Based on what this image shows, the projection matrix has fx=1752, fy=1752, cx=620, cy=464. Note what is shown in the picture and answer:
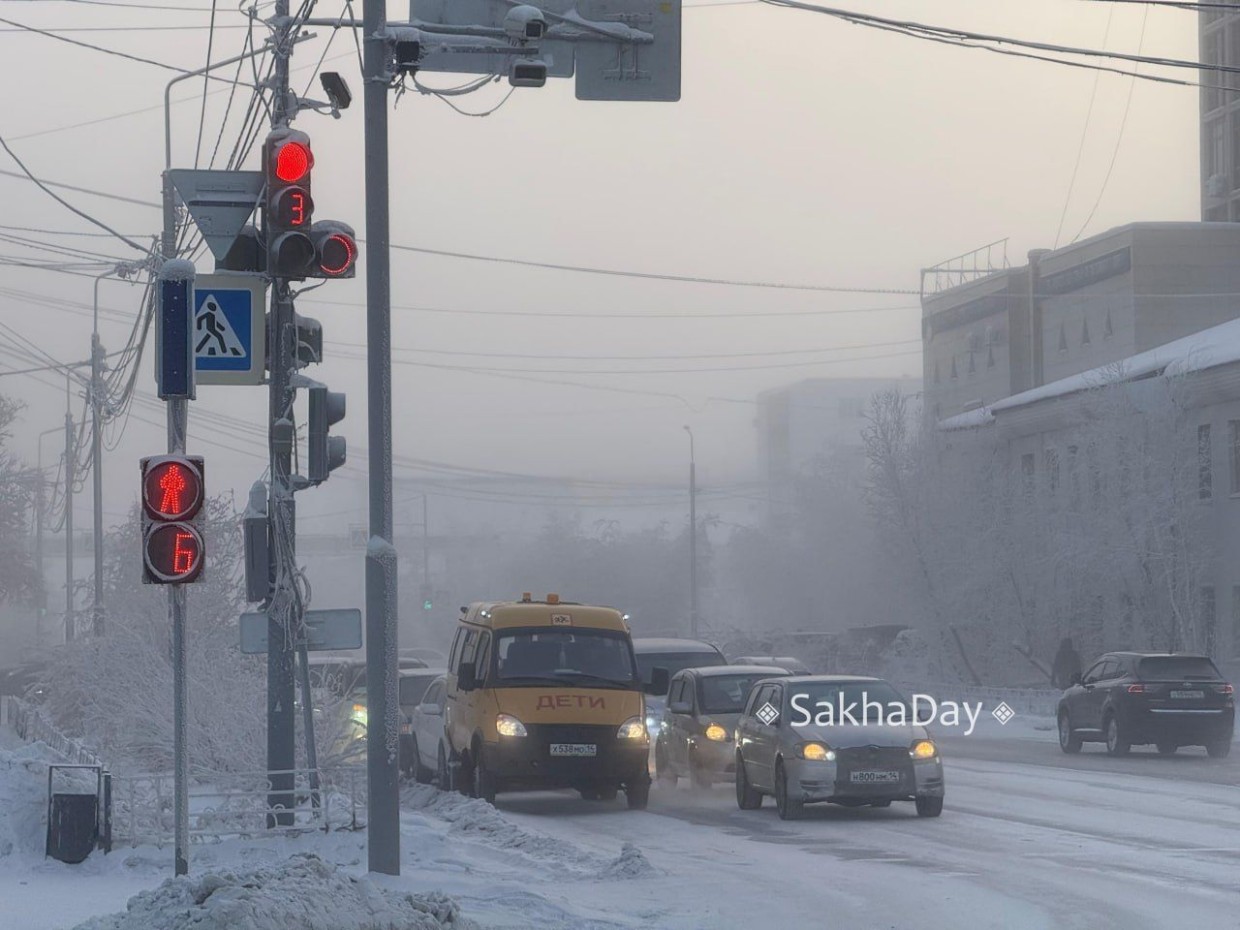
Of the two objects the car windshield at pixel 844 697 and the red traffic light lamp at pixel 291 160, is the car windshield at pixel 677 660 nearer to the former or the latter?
the car windshield at pixel 844 697

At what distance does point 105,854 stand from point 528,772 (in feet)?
23.2

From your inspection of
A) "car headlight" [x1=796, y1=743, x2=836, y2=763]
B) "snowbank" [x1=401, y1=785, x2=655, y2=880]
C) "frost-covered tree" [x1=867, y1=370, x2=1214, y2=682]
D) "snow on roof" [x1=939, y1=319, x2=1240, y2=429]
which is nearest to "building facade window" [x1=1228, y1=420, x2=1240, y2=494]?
"frost-covered tree" [x1=867, y1=370, x2=1214, y2=682]

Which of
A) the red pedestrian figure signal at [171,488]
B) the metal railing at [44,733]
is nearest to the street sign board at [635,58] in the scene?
the red pedestrian figure signal at [171,488]

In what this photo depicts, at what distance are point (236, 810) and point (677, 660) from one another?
1528cm

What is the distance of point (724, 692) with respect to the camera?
2278 centimetres

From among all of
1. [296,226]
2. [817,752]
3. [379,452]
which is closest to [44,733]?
[817,752]

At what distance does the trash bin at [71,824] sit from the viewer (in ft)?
44.2

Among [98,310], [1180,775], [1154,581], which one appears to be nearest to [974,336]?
[1154,581]

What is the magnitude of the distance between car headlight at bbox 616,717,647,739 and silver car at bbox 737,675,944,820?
67.1 inches

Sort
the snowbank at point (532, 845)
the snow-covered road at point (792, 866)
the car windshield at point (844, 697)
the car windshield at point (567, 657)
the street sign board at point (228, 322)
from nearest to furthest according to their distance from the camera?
the snow-covered road at point (792, 866) < the street sign board at point (228, 322) < the snowbank at point (532, 845) < the car windshield at point (844, 697) < the car windshield at point (567, 657)

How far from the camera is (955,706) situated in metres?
46.5

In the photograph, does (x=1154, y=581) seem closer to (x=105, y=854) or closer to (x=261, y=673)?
(x=261, y=673)

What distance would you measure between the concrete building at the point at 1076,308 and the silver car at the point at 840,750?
143 ft

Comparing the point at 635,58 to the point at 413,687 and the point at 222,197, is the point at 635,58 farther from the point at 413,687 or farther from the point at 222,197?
the point at 413,687
